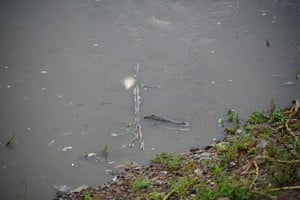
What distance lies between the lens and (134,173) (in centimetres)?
367

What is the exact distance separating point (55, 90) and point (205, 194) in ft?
8.27

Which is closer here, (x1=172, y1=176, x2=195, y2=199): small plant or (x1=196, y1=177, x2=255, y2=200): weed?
(x1=196, y1=177, x2=255, y2=200): weed

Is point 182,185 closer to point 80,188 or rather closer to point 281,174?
point 281,174

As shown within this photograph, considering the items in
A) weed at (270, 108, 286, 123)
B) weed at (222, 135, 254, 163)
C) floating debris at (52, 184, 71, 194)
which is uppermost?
weed at (270, 108, 286, 123)

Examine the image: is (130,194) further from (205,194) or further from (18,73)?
(18,73)

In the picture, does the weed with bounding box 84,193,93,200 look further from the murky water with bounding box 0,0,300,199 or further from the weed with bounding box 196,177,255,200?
the weed with bounding box 196,177,255,200

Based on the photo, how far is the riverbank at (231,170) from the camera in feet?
9.40

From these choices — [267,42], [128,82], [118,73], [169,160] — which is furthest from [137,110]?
[267,42]

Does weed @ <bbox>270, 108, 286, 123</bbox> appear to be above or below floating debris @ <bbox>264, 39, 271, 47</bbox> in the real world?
below

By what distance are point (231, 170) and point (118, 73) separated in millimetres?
2169

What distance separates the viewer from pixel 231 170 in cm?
341

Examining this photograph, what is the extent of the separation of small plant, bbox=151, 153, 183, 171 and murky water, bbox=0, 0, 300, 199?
20 centimetres

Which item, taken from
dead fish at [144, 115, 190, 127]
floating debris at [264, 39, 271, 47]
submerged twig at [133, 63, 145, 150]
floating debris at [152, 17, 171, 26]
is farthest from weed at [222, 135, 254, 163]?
floating debris at [152, 17, 171, 26]

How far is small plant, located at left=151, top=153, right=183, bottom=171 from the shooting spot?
11.9 feet
